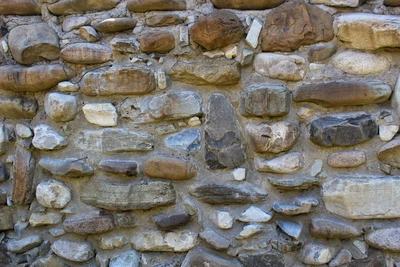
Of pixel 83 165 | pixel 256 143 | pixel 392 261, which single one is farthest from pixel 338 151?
pixel 83 165

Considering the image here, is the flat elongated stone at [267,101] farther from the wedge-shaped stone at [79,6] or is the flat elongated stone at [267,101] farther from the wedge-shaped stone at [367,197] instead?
the wedge-shaped stone at [79,6]

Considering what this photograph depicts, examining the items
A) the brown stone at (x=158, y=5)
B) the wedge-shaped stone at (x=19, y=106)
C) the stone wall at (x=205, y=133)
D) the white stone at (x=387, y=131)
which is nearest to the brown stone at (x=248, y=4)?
the stone wall at (x=205, y=133)

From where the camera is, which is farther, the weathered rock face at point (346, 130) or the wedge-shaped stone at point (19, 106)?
the wedge-shaped stone at point (19, 106)

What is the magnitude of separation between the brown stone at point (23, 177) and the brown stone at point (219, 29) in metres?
0.73

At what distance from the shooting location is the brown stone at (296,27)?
41.7 inches

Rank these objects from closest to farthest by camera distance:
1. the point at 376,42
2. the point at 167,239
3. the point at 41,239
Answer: the point at 376,42, the point at 167,239, the point at 41,239

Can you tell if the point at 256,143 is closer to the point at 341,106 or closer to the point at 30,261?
the point at 341,106

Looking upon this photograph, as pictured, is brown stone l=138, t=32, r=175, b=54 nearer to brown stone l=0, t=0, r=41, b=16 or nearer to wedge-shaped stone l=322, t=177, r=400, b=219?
brown stone l=0, t=0, r=41, b=16

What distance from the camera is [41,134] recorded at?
1205mm

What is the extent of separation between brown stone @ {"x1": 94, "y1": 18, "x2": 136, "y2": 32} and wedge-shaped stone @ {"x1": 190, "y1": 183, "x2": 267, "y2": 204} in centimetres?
58

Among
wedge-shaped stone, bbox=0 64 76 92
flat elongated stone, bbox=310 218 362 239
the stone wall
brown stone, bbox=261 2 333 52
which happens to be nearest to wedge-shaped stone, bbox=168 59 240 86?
the stone wall

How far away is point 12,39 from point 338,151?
46.0 inches

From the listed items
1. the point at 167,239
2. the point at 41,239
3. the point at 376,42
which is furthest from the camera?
the point at 41,239

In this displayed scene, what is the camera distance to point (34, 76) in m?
1.20
